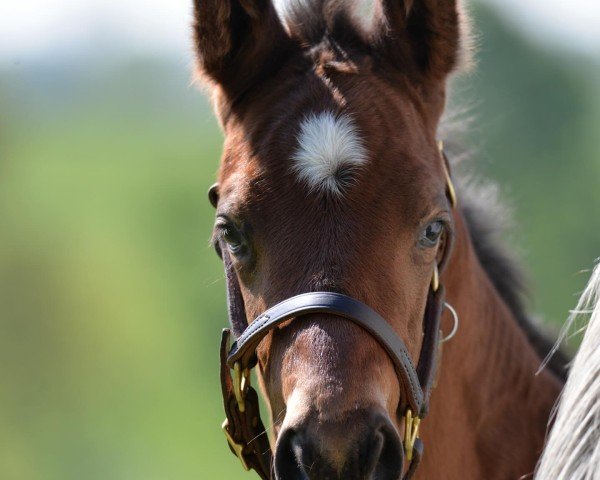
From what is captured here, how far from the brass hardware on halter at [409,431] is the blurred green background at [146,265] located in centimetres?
1601

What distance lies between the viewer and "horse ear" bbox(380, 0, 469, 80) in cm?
396

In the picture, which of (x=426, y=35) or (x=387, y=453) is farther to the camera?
(x=426, y=35)

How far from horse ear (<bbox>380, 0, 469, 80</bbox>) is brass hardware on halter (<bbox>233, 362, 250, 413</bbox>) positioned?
4.91 ft

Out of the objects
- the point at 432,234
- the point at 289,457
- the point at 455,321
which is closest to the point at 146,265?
the point at 455,321

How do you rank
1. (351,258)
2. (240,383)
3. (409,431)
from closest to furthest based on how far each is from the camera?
(351,258) → (409,431) → (240,383)

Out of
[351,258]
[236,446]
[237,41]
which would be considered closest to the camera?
[351,258]

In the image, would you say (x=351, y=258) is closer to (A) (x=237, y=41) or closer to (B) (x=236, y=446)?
(B) (x=236, y=446)

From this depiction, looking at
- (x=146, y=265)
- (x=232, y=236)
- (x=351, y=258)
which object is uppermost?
(x=232, y=236)

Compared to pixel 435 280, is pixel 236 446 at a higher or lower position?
lower

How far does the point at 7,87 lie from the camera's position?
1319 inches

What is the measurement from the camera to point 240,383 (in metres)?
3.74

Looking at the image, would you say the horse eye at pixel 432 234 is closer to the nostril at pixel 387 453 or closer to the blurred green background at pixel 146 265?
the nostril at pixel 387 453

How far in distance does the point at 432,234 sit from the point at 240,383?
0.99 meters

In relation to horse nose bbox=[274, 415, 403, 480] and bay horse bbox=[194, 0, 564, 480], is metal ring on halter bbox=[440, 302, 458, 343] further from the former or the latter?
horse nose bbox=[274, 415, 403, 480]
